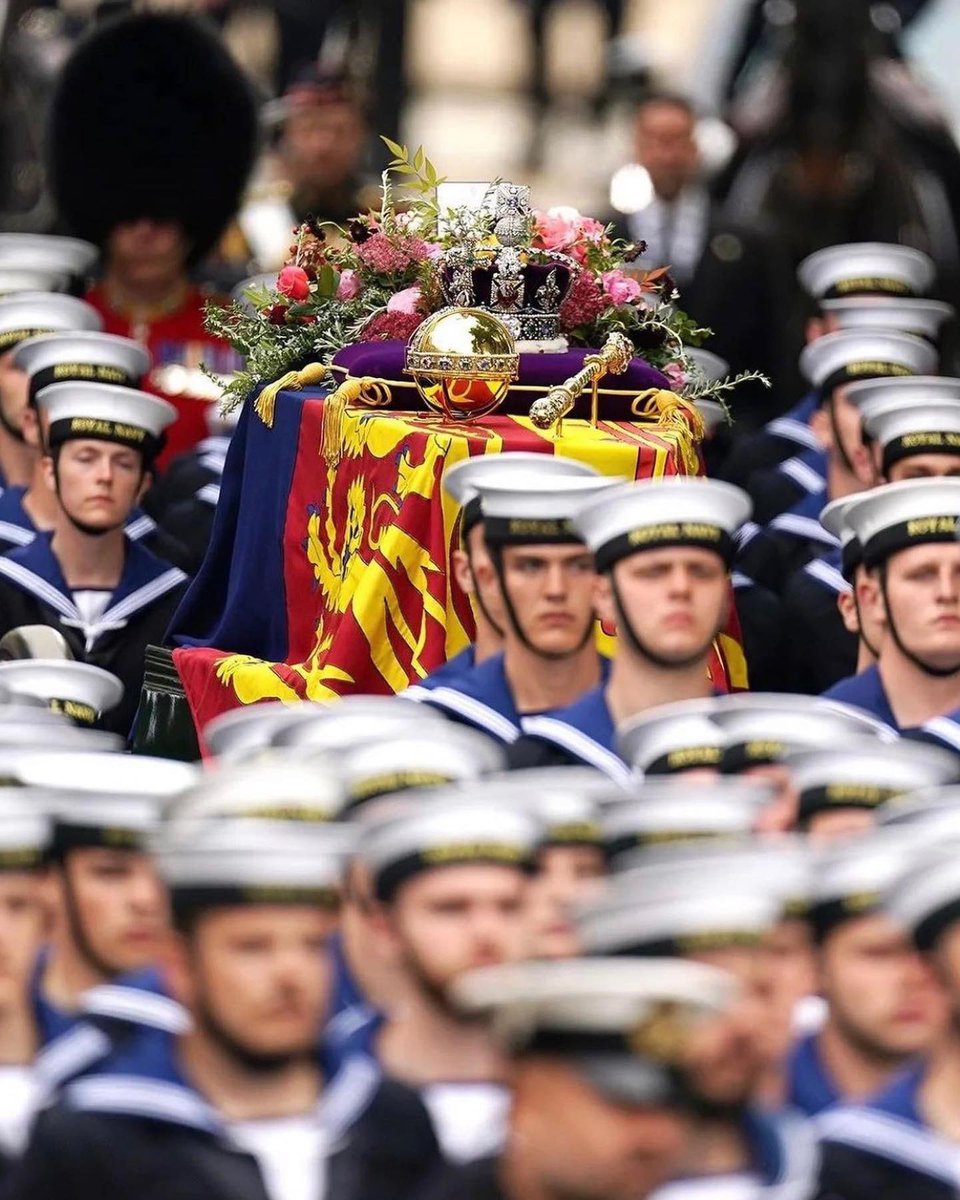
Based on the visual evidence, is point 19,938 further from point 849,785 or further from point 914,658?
point 914,658

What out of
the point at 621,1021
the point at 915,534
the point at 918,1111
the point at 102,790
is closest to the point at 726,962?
the point at 621,1021

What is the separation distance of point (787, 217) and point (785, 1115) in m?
8.61

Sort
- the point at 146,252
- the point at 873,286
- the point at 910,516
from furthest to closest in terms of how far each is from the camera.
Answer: the point at 146,252 → the point at 873,286 → the point at 910,516

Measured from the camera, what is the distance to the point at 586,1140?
4.58 m

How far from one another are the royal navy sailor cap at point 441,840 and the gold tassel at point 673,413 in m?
3.31

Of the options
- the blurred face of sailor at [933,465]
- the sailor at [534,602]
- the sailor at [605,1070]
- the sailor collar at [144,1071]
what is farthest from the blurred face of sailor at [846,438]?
the sailor at [605,1070]

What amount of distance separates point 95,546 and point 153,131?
3912 mm

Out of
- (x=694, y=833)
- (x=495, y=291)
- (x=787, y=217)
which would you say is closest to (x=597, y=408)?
(x=495, y=291)

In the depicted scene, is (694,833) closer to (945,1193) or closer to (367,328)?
(945,1193)

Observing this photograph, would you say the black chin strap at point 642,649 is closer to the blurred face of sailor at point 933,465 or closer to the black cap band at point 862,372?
the blurred face of sailor at point 933,465

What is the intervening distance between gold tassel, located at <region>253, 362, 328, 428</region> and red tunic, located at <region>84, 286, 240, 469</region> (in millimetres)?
2401

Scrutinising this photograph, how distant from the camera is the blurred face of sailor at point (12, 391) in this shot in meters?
9.51

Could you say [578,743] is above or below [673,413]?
below

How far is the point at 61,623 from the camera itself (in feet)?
28.8
